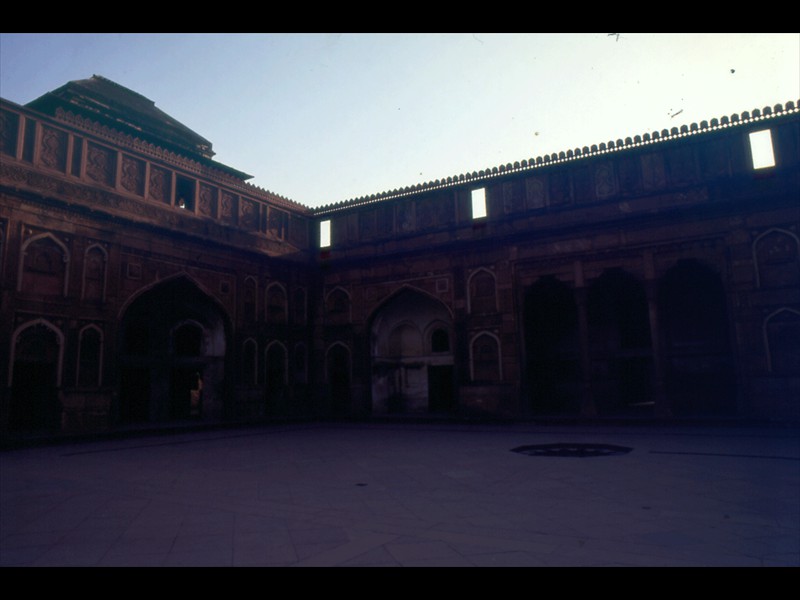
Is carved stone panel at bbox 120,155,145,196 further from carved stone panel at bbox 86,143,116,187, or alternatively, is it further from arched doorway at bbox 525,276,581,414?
arched doorway at bbox 525,276,581,414

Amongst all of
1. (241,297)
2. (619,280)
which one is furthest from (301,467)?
(619,280)

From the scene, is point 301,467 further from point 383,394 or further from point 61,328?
point 383,394

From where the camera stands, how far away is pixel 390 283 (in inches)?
696

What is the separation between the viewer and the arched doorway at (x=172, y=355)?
15.0m

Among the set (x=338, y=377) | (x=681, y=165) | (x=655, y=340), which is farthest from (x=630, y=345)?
(x=338, y=377)

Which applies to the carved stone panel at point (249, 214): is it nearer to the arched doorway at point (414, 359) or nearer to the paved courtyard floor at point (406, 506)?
the arched doorway at point (414, 359)

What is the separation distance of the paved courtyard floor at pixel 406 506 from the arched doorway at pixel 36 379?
1934mm

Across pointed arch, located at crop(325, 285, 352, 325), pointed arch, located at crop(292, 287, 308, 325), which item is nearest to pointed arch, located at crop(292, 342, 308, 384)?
pointed arch, located at crop(292, 287, 308, 325)

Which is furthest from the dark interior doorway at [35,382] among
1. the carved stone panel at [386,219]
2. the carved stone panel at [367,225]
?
the carved stone panel at [386,219]

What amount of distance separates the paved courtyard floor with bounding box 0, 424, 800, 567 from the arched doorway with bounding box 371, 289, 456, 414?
27.4ft

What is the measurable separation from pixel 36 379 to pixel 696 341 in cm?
1632

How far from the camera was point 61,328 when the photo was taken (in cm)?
1209

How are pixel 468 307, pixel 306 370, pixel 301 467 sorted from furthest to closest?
pixel 306 370
pixel 468 307
pixel 301 467

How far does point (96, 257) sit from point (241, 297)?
4246 mm
